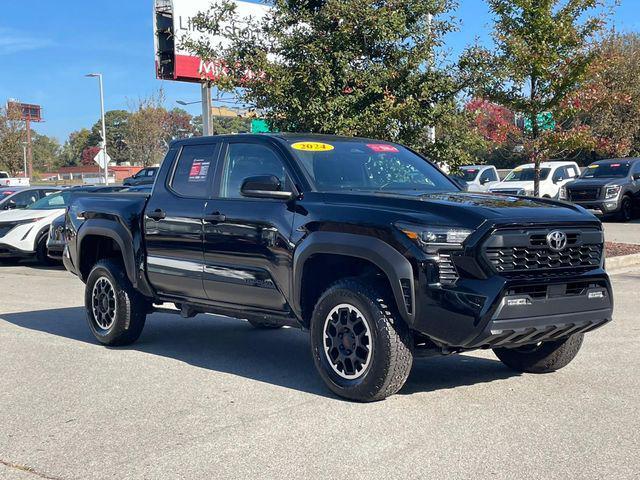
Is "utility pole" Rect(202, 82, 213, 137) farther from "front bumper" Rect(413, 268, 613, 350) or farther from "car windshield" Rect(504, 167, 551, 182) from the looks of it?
"front bumper" Rect(413, 268, 613, 350)

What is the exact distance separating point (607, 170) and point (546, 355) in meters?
19.1

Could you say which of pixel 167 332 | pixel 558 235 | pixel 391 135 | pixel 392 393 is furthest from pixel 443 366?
pixel 391 135

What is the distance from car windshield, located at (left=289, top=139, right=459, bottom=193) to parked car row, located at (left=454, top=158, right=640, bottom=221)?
14.8 meters

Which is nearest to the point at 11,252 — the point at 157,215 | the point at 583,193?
the point at 157,215

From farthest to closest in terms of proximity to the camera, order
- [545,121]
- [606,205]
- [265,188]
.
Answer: [606,205] → [545,121] → [265,188]

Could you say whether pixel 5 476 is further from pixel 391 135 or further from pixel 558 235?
pixel 391 135

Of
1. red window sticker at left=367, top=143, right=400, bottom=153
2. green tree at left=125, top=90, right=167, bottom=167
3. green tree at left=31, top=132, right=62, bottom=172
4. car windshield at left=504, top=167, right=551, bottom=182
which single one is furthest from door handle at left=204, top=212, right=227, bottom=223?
green tree at left=31, top=132, right=62, bottom=172

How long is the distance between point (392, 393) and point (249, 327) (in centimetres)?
373

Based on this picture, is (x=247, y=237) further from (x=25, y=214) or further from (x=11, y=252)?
(x=25, y=214)

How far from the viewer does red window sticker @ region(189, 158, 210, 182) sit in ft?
23.1

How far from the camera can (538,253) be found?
5.29 metres

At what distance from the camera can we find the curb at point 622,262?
13.4m

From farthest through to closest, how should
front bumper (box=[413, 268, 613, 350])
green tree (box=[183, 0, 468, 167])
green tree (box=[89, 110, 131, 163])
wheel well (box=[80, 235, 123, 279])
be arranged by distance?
green tree (box=[89, 110, 131, 163]) → green tree (box=[183, 0, 468, 167]) → wheel well (box=[80, 235, 123, 279]) → front bumper (box=[413, 268, 613, 350])

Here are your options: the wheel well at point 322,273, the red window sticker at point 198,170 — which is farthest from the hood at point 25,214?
the wheel well at point 322,273
